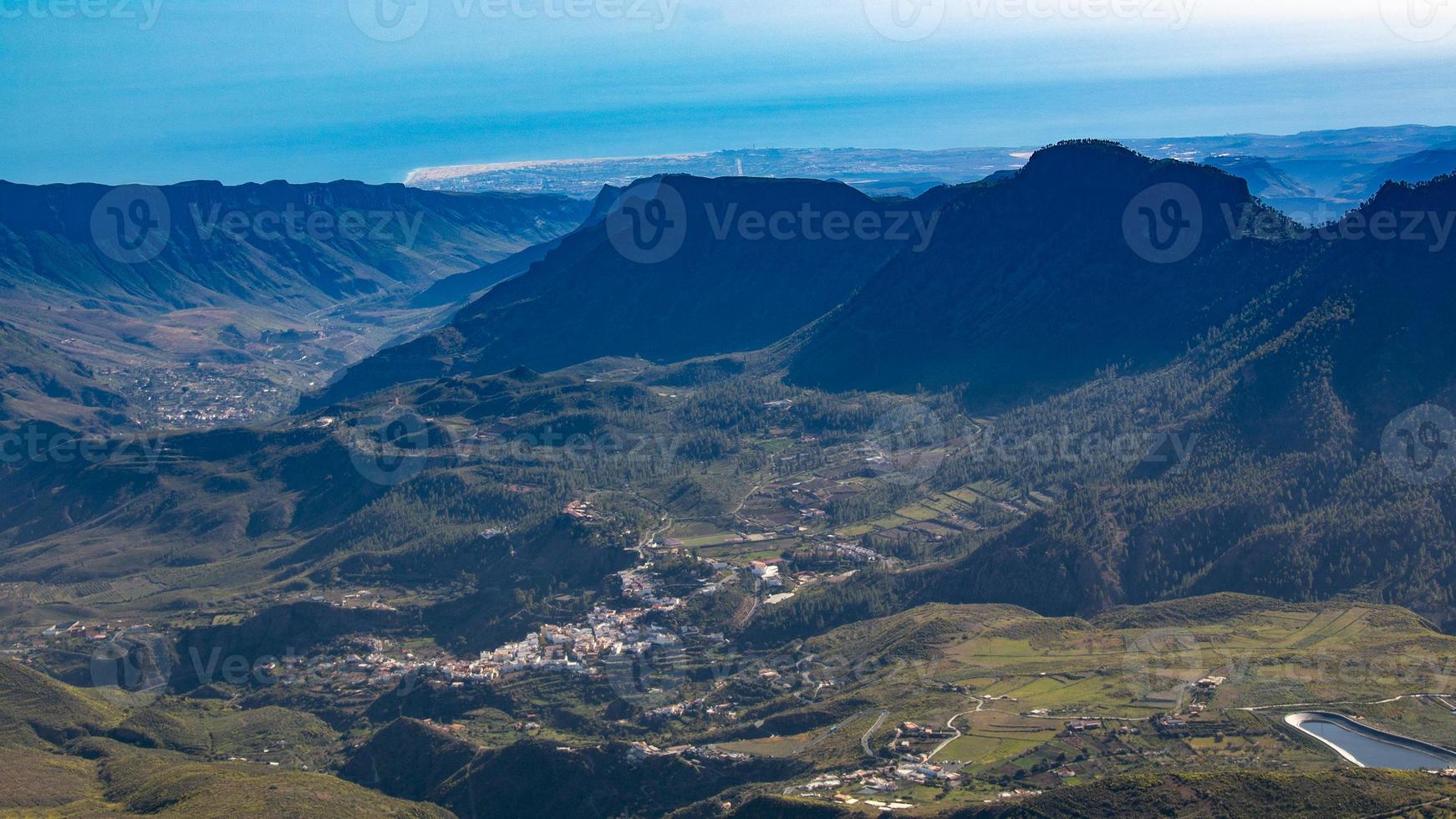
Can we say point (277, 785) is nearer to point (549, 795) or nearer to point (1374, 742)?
point (549, 795)

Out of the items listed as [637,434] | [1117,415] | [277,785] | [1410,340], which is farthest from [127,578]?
[1410,340]

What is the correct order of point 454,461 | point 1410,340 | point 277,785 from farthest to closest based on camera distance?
point 454,461 → point 1410,340 → point 277,785

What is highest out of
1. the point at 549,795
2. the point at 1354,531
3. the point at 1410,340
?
the point at 1410,340
